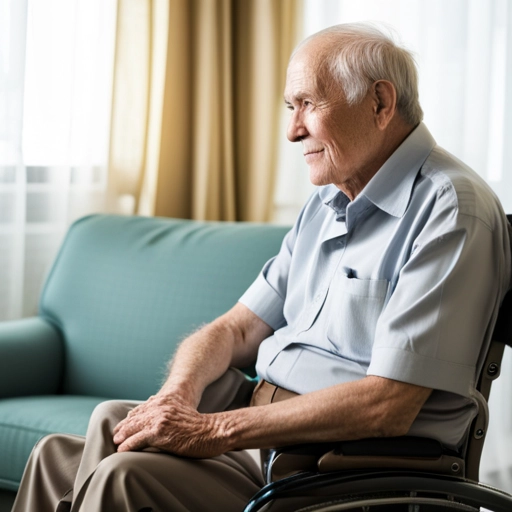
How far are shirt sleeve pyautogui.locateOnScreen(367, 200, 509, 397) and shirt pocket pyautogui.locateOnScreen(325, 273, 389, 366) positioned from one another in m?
0.10

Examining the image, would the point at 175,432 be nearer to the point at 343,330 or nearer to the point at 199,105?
the point at 343,330

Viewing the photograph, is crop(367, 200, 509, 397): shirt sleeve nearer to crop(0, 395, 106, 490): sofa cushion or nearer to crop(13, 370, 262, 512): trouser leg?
crop(13, 370, 262, 512): trouser leg

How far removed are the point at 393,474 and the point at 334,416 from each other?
0.52ft

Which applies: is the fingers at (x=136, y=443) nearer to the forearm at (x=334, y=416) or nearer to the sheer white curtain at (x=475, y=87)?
the forearm at (x=334, y=416)

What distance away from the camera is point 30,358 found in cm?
224

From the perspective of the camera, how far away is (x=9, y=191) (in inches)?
99.0

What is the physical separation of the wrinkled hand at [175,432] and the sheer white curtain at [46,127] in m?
1.32

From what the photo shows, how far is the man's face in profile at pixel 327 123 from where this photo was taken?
1.49m

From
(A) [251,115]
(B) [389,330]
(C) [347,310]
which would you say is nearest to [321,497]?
(B) [389,330]

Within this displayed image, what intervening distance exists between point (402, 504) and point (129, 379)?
Result: 126 cm

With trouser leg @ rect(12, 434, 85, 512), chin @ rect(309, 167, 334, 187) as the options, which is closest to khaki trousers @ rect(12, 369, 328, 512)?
trouser leg @ rect(12, 434, 85, 512)

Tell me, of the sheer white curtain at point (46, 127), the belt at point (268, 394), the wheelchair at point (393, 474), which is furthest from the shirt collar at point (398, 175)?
the sheer white curtain at point (46, 127)

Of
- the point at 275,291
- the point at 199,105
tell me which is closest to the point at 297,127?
the point at 275,291

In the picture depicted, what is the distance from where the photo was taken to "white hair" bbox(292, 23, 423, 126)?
1.47 metres
